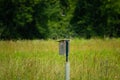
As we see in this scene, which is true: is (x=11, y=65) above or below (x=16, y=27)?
above

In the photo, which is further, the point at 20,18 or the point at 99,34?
the point at 99,34

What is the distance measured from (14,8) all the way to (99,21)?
29.0 feet

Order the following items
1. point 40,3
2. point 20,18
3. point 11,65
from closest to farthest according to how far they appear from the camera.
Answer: point 11,65
point 20,18
point 40,3

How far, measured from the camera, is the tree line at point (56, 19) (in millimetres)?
36500

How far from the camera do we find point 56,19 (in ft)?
132

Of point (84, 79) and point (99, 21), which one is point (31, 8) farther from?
point (84, 79)

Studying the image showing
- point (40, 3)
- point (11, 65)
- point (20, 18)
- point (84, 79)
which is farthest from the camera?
point (40, 3)

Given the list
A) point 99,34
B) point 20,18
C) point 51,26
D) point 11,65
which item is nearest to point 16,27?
point 20,18

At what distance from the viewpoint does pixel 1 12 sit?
122 feet

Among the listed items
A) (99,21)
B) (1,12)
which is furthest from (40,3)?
(99,21)

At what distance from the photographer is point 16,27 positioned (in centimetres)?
3688

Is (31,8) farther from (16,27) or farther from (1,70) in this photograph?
(1,70)

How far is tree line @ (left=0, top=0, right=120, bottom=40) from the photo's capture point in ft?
120

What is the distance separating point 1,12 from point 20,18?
2.41m
